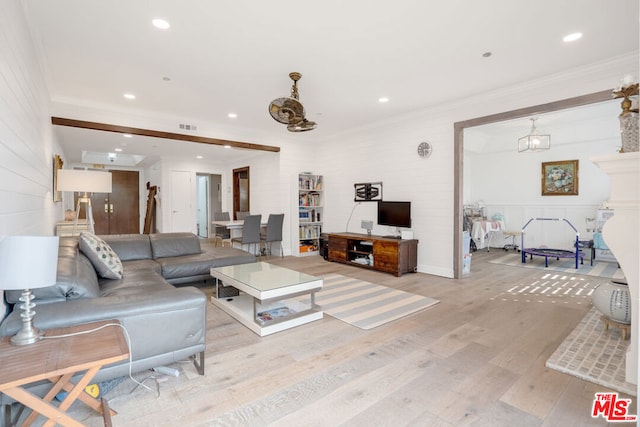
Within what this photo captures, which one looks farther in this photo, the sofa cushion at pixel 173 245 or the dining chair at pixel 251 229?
the dining chair at pixel 251 229

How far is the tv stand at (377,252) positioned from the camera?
16.1ft

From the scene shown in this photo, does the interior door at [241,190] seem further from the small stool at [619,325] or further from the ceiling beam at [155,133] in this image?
the small stool at [619,325]

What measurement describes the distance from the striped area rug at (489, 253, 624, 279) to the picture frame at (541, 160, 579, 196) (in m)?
1.52

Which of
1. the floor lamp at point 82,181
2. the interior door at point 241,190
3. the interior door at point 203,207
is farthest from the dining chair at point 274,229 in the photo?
the interior door at point 203,207

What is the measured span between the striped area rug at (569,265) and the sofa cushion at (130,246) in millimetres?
6133

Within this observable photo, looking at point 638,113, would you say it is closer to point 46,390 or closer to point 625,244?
point 625,244

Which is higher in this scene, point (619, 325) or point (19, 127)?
point (19, 127)

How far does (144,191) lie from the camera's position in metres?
9.80

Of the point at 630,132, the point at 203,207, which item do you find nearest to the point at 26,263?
the point at 630,132

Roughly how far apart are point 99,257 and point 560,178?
8397mm

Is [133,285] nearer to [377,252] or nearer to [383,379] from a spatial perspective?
[383,379]

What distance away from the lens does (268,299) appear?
270 cm

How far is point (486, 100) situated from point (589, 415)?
3.88 metres

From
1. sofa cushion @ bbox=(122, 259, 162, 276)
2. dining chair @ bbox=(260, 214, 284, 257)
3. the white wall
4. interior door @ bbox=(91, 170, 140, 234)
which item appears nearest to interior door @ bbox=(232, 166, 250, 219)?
dining chair @ bbox=(260, 214, 284, 257)
